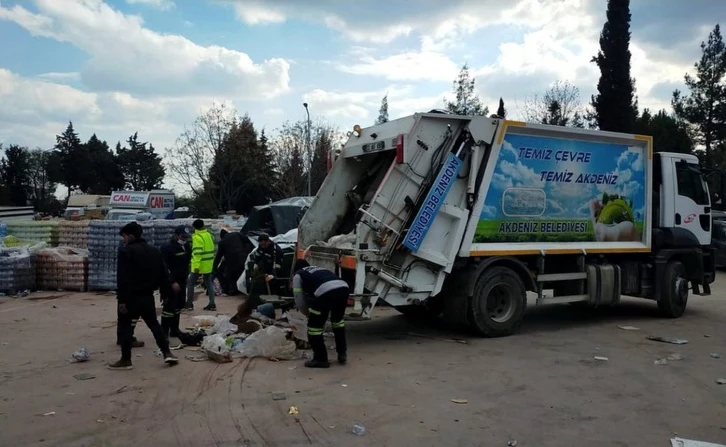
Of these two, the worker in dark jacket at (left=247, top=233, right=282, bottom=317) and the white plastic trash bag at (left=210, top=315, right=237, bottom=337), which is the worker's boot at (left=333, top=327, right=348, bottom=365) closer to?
the white plastic trash bag at (left=210, top=315, right=237, bottom=337)

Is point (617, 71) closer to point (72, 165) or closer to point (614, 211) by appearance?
point (614, 211)

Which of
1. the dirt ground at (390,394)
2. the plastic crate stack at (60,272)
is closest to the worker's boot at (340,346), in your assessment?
the dirt ground at (390,394)

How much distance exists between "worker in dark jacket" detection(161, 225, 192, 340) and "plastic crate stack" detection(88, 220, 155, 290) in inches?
224

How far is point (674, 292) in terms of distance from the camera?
34.4 feet

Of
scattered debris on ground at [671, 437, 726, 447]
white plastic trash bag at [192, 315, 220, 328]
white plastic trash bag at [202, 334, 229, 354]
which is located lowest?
scattered debris on ground at [671, 437, 726, 447]

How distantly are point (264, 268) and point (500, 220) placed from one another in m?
3.84

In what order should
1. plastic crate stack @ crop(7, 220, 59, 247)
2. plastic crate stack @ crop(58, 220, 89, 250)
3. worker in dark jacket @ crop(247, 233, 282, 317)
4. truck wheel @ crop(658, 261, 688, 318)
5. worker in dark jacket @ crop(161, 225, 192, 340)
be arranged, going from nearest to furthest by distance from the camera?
worker in dark jacket @ crop(161, 225, 192, 340) < worker in dark jacket @ crop(247, 233, 282, 317) < truck wheel @ crop(658, 261, 688, 318) < plastic crate stack @ crop(58, 220, 89, 250) < plastic crate stack @ crop(7, 220, 59, 247)

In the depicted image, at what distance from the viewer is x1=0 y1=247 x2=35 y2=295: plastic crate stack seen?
1337cm

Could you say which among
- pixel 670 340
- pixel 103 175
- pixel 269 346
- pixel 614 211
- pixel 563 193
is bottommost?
pixel 670 340

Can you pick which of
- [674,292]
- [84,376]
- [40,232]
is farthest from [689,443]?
[40,232]

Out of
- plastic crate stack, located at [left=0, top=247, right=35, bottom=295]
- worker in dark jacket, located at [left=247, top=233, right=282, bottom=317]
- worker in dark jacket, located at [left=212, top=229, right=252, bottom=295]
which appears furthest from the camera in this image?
plastic crate stack, located at [left=0, top=247, right=35, bottom=295]

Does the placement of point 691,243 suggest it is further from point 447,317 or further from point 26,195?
point 26,195

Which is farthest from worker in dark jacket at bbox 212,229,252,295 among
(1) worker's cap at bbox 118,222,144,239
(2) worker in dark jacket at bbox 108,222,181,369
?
(2) worker in dark jacket at bbox 108,222,181,369

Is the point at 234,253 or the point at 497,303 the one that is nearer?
the point at 497,303
